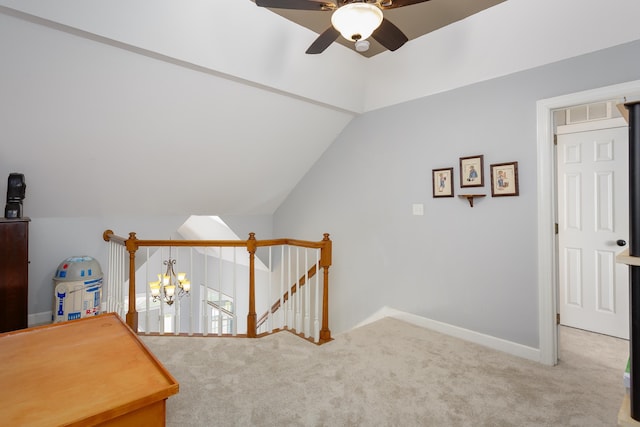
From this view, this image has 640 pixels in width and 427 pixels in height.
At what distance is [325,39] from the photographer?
7.66ft

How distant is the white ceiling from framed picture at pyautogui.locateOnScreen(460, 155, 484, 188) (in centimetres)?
71

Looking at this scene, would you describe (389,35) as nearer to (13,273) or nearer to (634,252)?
(634,252)

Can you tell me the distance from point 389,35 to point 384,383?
2342 mm

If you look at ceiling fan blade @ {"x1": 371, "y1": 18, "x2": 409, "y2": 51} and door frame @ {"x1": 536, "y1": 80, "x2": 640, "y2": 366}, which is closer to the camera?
A: ceiling fan blade @ {"x1": 371, "y1": 18, "x2": 409, "y2": 51}

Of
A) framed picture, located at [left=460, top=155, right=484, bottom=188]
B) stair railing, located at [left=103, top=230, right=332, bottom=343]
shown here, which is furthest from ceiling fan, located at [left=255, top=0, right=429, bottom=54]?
stair railing, located at [left=103, top=230, right=332, bottom=343]

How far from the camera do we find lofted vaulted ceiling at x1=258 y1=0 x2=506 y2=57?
2693 mm

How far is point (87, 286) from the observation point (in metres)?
3.48

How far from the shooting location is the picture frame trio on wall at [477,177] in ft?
9.05

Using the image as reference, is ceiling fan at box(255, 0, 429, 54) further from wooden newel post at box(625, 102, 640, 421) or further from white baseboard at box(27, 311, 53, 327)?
white baseboard at box(27, 311, 53, 327)

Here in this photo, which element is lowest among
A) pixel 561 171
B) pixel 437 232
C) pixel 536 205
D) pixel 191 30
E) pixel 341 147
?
pixel 437 232

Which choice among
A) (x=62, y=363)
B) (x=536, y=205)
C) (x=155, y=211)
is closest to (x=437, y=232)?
(x=536, y=205)

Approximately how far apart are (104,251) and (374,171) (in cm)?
324

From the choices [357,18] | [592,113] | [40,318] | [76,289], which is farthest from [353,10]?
[40,318]

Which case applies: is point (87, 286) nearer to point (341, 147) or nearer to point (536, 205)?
point (341, 147)
